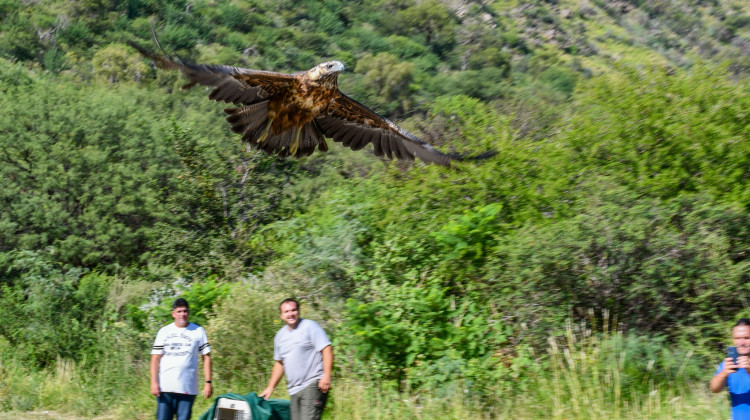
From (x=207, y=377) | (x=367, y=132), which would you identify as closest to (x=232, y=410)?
(x=207, y=377)

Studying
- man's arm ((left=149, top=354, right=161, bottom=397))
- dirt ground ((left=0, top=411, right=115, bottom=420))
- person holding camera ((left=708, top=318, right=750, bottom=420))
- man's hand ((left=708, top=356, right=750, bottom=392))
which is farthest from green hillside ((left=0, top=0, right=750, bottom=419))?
man's arm ((left=149, top=354, right=161, bottom=397))

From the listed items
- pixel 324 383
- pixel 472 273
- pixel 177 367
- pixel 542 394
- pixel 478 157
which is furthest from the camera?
pixel 472 273

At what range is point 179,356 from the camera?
19.8ft

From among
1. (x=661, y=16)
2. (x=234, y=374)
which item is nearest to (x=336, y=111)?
(x=234, y=374)

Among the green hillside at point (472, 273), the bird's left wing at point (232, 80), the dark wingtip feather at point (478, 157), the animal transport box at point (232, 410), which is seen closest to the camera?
the animal transport box at point (232, 410)

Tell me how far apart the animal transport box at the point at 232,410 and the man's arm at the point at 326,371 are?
601 millimetres

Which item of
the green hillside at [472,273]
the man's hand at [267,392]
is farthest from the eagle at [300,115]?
the man's hand at [267,392]

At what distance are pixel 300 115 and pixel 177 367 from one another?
3.67 metres

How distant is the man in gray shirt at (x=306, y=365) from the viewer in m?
5.60

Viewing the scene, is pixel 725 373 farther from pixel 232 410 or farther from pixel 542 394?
pixel 232 410

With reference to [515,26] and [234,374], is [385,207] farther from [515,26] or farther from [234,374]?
[515,26]

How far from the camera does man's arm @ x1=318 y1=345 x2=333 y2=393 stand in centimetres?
556

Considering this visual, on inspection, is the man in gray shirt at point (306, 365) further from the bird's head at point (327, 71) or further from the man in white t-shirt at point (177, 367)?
the bird's head at point (327, 71)

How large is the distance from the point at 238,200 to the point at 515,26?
61.1m
